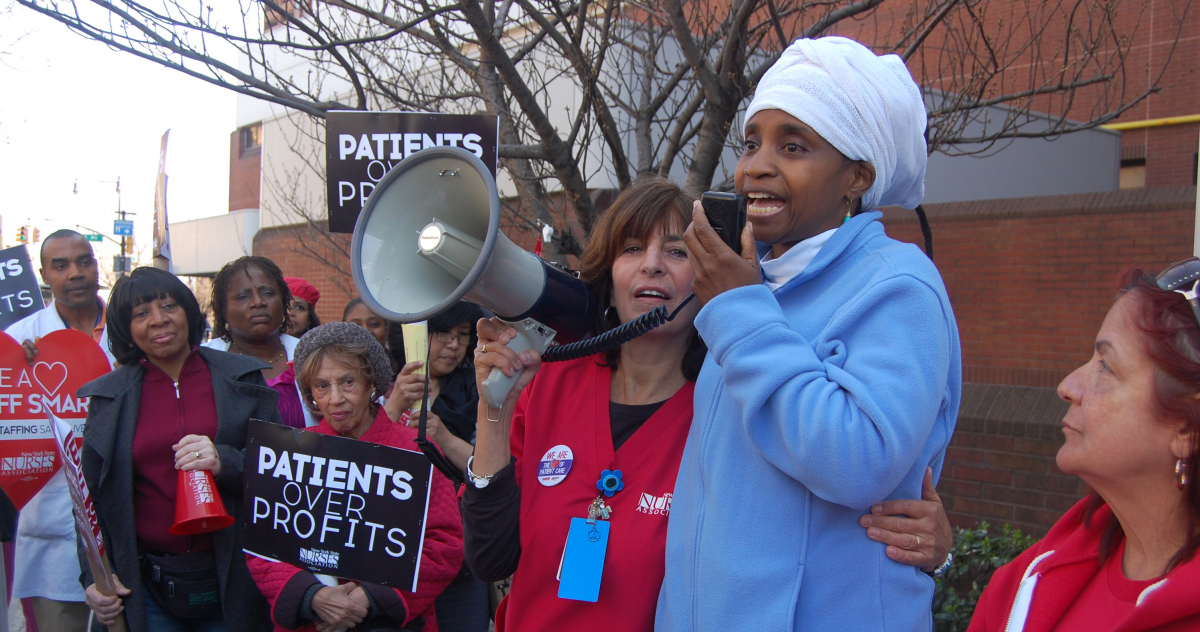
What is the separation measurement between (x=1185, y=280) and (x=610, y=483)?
3.72ft

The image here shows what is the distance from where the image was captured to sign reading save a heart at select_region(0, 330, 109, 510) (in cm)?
352

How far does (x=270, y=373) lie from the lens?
13.9 feet

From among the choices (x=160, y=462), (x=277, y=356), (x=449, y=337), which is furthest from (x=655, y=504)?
(x=277, y=356)

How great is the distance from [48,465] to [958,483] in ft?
20.2

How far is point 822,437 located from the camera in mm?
1250

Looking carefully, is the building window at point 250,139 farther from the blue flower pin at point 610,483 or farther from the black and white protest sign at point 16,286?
the blue flower pin at point 610,483

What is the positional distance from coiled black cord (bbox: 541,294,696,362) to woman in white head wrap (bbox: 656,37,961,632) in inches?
9.4

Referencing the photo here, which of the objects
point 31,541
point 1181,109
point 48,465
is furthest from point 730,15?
point 1181,109

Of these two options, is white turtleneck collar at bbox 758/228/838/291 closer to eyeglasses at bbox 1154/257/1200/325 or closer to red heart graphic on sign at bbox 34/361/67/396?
eyeglasses at bbox 1154/257/1200/325

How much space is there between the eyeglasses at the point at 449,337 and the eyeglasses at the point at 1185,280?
2827 millimetres

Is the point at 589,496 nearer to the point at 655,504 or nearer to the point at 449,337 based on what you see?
the point at 655,504

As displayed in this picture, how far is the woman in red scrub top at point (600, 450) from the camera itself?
178 centimetres

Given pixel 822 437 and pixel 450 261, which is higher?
pixel 450 261

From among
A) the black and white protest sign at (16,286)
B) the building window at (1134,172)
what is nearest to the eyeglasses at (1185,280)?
the black and white protest sign at (16,286)
